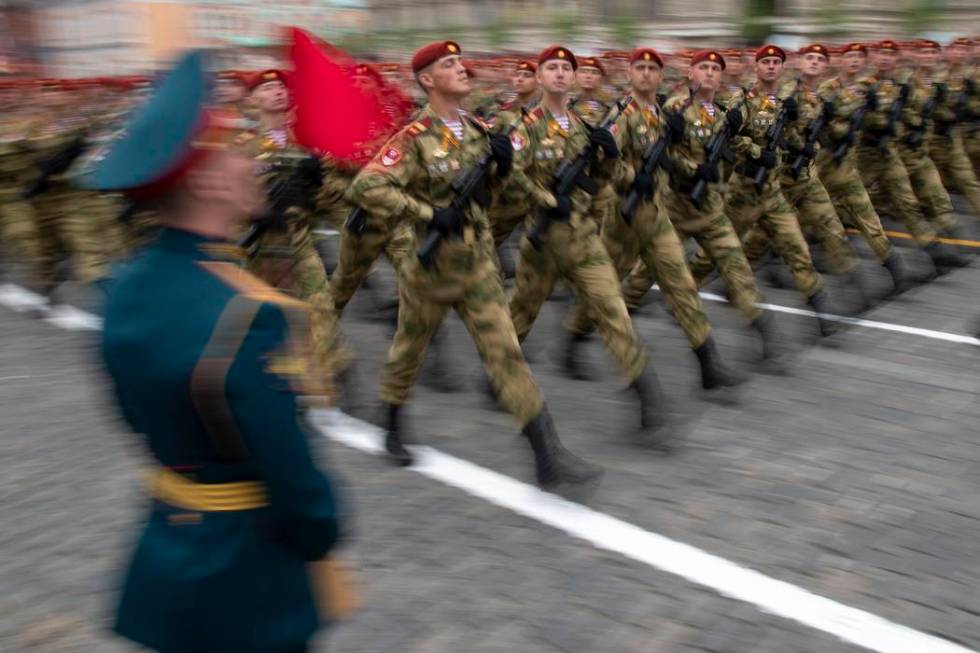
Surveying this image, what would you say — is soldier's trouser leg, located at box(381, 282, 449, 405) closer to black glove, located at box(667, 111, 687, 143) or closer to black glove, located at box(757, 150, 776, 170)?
black glove, located at box(667, 111, 687, 143)

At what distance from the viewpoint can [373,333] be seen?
7367 mm

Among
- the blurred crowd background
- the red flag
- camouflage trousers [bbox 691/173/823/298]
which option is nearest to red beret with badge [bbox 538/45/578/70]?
the red flag

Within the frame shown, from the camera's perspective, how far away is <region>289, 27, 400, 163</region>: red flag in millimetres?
4395

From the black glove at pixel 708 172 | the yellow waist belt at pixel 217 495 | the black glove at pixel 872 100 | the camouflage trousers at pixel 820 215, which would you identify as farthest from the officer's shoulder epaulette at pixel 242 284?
the black glove at pixel 872 100

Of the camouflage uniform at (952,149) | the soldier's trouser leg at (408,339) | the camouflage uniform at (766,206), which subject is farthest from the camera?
the camouflage uniform at (952,149)

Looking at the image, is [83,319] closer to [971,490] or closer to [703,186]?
[703,186]

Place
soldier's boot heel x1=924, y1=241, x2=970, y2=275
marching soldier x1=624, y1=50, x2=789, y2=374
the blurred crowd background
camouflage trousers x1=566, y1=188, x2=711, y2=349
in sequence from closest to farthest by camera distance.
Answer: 1. camouflage trousers x1=566, y1=188, x2=711, y2=349
2. marching soldier x1=624, y1=50, x2=789, y2=374
3. soldier's boot heel x1=924, y1=241, x2=970, y2=275
4. the blurred crowd background

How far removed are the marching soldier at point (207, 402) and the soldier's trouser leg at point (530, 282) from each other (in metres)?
3.42

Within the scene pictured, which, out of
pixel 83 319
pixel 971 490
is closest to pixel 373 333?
pixel 83 319

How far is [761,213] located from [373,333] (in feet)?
8.88

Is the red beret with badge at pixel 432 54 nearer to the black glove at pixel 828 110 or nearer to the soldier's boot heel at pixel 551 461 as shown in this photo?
the soldier's boot heel at pixel 551 461

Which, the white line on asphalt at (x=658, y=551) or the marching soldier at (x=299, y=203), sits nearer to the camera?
the white line on asphalt at (x=658, y=551)

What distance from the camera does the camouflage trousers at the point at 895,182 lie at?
844 cm

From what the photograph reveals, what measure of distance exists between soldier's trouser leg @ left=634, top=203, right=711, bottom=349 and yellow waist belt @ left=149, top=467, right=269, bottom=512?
410 centimetres
